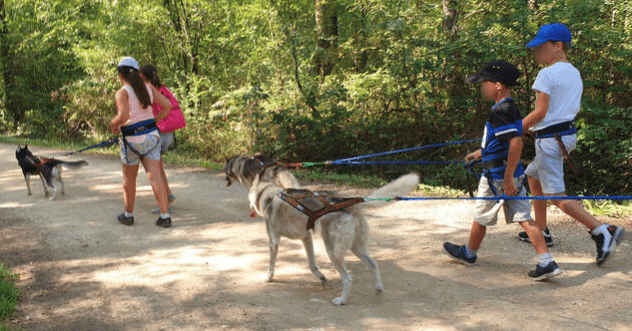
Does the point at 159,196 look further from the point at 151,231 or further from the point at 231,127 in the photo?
the point at 231,127

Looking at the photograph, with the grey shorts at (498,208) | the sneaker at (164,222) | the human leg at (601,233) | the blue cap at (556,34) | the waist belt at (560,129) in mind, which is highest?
the blue cap at (556,34)

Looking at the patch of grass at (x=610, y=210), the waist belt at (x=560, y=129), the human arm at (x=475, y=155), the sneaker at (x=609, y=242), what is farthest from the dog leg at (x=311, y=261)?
the patch of grass at (x=610, y=210)

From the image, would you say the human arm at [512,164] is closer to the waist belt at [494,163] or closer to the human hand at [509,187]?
the human hand at [509,187]

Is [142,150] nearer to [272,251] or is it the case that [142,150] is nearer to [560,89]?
[272,251]

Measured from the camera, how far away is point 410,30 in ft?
35.9

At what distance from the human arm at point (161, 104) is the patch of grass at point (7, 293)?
2527 millimetres

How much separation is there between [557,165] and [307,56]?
8387 mm

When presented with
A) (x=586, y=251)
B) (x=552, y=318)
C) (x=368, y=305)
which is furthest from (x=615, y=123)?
(x=368, y=305)

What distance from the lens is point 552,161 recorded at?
4.46m

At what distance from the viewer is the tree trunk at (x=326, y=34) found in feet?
39.7

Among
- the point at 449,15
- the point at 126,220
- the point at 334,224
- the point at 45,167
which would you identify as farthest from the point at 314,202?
the point at 449,15

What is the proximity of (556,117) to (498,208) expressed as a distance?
102cm

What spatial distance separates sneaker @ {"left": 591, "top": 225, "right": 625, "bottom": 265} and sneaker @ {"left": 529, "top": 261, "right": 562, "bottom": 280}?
2.04 ft

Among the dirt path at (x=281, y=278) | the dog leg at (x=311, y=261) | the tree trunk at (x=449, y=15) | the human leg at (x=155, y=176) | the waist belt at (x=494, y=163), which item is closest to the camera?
the dirt path at (x=281, y=278)
